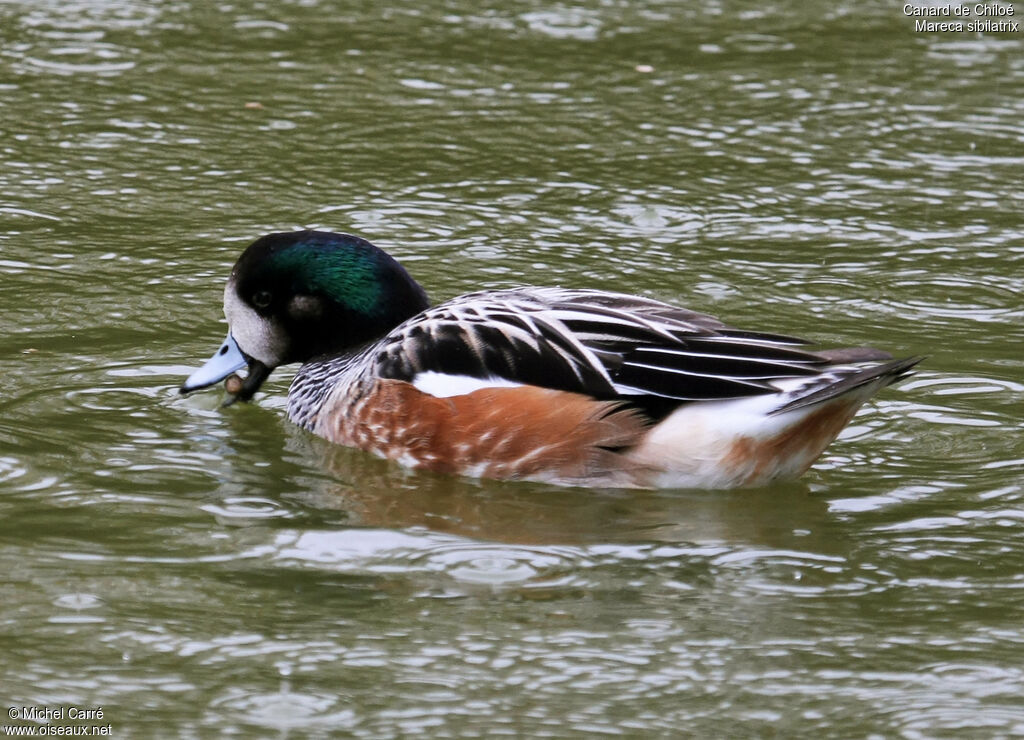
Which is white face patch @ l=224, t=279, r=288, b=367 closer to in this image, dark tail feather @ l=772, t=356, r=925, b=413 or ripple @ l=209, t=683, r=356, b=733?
dark tail feather @ l=772, t=356, r=925, b=413

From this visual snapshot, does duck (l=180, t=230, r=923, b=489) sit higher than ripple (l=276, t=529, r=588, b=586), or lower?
higher

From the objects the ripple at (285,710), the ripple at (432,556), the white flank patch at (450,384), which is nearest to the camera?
the ripple at (285,710)

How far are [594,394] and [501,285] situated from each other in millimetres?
2190

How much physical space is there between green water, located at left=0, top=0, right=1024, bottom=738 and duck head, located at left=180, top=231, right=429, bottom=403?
0.29 meters

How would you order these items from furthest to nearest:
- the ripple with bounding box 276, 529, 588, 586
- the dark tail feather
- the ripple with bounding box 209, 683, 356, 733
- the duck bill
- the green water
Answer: the duck bill
the dark tail feather
the ripple with bounding box 276, 529, 588, 586
the green water
the ripple with bounding box 209, 683, 356, 733

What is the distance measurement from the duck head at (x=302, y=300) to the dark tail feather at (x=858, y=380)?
212 cm

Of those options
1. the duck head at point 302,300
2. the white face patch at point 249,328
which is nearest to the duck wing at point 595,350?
the duck head at point 302,300

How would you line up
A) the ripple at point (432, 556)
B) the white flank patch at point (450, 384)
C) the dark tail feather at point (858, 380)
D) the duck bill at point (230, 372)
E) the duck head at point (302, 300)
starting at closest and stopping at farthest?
the ripple at point (432, 556) < the dark tail feather at point (858, 380) < the white flank patch at point (450, 384) < the duck bill at point (230, 372) < the duck head at point (302, 300)

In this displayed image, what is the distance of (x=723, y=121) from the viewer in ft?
37.9

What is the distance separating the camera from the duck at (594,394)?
704 cm

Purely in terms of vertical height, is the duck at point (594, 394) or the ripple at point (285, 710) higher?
the duck at point (594, 394)

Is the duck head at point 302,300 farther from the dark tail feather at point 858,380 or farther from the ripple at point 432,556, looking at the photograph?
the dark tail feather at point 858,380

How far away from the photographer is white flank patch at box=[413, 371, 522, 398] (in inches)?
288

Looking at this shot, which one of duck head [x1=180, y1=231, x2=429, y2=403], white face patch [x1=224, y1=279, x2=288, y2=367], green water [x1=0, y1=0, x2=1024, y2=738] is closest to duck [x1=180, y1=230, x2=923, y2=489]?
green water [x1=0, y1=0, x2=1024, y2=738]
